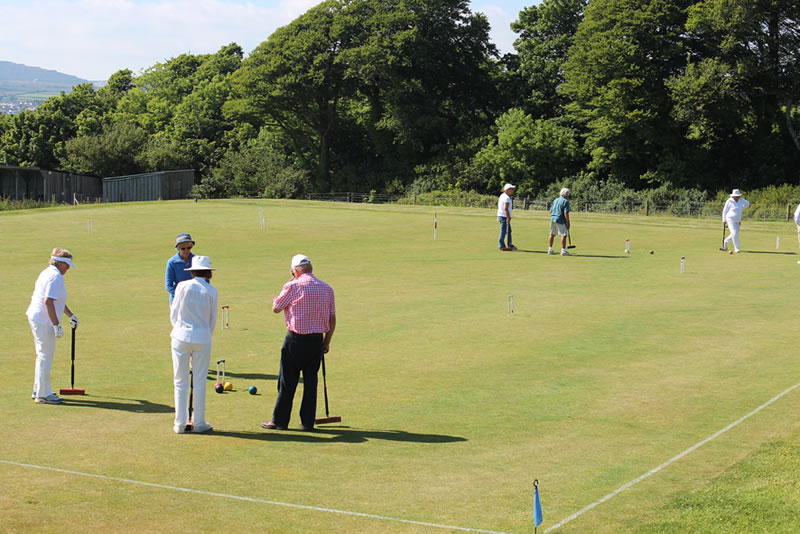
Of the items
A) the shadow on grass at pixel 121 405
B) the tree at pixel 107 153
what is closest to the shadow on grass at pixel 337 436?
the shadow on grass at pixel 121 405

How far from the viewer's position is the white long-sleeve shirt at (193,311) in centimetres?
1029

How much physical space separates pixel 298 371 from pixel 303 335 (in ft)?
1.60

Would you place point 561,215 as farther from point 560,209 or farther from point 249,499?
point 249,499

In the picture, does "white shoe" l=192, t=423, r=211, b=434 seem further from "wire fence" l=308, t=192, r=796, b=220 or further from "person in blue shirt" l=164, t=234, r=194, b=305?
"wire fence" l=308, t=192, r=796, b=220

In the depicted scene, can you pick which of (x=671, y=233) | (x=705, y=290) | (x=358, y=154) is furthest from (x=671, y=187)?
(x=705, y=290)

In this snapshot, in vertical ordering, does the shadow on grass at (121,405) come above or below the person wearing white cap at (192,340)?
below

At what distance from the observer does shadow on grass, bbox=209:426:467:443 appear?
10.4 m

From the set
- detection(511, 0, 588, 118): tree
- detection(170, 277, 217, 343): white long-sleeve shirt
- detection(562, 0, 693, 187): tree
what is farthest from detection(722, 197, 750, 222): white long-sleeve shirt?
detection(511, 0, 588, 118): tree

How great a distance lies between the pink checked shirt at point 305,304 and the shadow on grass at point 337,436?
124cm

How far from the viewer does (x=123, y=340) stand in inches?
646

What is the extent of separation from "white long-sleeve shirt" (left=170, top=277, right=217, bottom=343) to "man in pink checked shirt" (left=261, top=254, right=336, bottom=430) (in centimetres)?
81

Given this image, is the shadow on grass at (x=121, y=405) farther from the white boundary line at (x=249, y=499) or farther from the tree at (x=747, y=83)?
the tree at (x=747, y=83)

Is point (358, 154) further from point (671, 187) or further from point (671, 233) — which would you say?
point (671, 233)

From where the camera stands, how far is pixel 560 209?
95.1 feet
